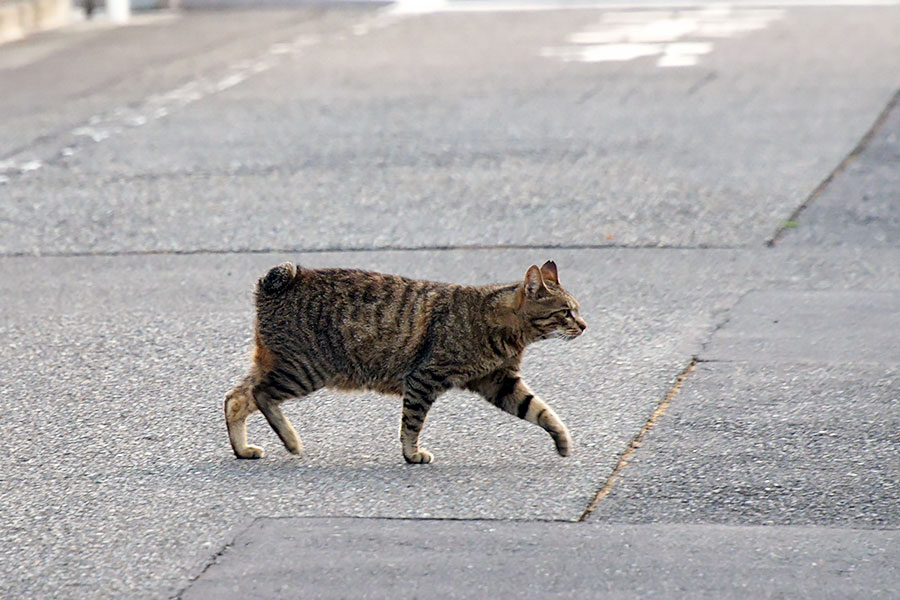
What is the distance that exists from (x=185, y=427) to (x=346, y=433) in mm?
698

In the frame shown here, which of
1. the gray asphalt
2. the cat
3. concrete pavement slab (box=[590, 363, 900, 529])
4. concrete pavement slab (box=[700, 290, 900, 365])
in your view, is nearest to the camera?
the gray asphalt

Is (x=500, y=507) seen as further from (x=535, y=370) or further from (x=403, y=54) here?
(x=403, y=54)

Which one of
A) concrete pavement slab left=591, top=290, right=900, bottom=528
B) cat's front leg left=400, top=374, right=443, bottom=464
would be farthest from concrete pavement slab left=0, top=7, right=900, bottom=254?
cat's front leg left=400, top=374, right=443, bottom=464

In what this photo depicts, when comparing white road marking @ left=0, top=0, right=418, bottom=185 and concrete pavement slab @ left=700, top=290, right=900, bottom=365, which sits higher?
concrete pavement slab @ left=700, top=290, right=900, bottom=365

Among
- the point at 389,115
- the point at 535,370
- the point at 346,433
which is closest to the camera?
the point at 346,433

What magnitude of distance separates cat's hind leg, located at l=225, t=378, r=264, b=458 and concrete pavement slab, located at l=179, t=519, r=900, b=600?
2.55 feet

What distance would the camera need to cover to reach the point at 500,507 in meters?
5.19

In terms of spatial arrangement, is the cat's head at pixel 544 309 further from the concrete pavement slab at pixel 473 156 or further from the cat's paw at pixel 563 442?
the concrete pavement slab at pixel 473 156

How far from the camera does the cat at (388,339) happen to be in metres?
5.76

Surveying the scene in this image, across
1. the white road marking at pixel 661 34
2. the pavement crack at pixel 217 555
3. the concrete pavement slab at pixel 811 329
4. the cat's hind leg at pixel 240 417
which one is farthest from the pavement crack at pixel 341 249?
the white road marking at pixel 661 34

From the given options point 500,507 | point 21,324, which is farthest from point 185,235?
point 500,507

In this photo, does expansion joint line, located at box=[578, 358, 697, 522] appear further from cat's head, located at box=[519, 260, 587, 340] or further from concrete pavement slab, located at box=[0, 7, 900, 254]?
concrete pavement slab, located at box=[0, 7, 900, 254]

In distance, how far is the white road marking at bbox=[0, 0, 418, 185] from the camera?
40.1 feet

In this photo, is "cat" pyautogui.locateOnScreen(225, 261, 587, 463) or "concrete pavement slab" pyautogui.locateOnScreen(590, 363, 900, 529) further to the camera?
"cat" pyautogui.locateOnScreen(225, 261, 587, 463)
